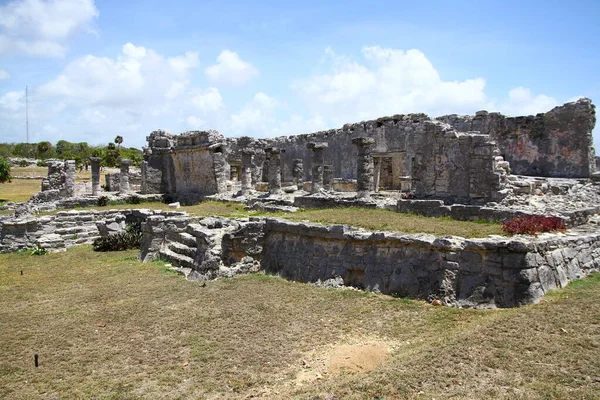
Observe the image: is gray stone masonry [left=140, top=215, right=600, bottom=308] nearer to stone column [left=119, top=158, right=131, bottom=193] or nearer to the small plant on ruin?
the small plant on ruin

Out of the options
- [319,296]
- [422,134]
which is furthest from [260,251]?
[422,134]

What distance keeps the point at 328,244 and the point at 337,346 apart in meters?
3.70

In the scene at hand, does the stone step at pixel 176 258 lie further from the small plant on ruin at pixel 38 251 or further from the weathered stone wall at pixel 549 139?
the weathered stone wall at pixel 549 139

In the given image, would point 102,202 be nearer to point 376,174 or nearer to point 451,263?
point 376,174

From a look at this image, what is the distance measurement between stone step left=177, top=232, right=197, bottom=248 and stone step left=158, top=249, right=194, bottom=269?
41cm

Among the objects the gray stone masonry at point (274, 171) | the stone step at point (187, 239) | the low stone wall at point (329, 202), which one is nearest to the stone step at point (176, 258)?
the stone step at point (187, 239)

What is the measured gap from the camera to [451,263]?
315 inches

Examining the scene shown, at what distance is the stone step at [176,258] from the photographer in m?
12.0

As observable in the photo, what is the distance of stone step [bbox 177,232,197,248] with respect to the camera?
12.8 m

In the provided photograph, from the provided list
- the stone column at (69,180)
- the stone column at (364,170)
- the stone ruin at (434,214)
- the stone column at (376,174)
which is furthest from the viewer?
the stone column at (69,180)

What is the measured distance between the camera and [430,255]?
27.3ft

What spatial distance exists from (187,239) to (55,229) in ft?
23.2

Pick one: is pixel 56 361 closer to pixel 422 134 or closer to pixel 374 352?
pixel 374 352

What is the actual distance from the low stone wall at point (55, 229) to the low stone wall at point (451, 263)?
8.62 meters
